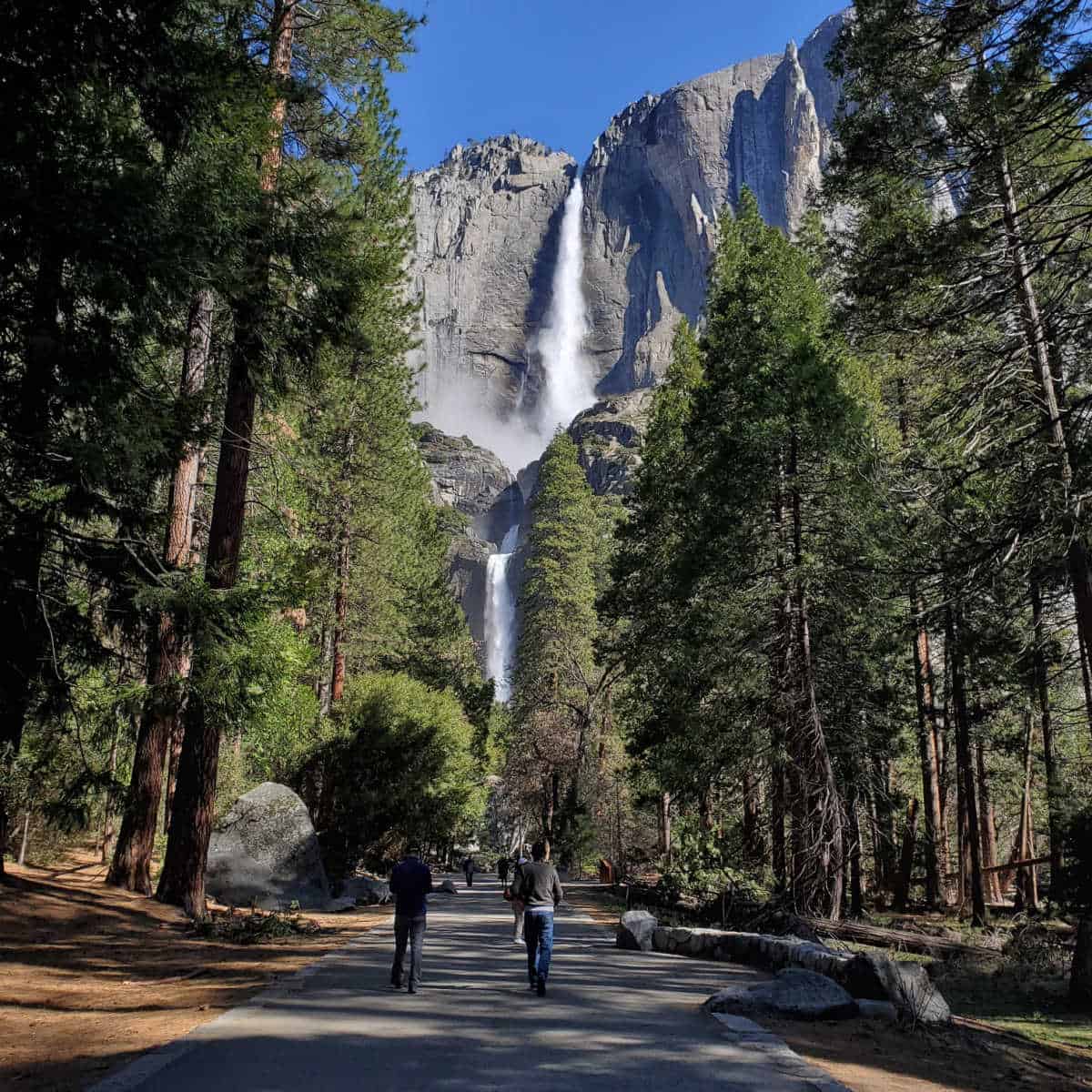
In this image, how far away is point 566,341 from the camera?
172375mm

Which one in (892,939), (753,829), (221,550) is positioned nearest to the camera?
(221,550)

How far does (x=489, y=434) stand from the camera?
540ft

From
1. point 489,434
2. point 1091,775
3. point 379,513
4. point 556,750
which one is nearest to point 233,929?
point 379,513

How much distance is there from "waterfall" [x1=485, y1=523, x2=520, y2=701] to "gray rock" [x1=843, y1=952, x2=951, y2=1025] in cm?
7475

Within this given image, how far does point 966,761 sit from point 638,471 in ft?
39.1

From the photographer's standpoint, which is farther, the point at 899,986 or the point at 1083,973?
the point at 1083,973

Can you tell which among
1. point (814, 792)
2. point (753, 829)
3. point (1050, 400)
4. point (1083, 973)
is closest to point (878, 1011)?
point (1083, 973)

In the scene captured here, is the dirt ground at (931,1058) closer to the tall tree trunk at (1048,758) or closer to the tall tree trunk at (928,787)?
the tall tree trunk at (1048,758)

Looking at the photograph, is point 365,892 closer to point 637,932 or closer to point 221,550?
point 637,932

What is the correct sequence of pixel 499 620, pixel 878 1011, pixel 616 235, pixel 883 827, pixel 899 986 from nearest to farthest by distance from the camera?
→ 1. pixel 878 1011
2. pixel 899 986
3. pixel 883 827
4. pixel 499 620
5. pixel 616 235

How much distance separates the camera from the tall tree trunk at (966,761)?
17.2m

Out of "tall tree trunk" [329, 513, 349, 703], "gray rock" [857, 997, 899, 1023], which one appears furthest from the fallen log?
"tall tree trunk" [329, 513, 349, 703]

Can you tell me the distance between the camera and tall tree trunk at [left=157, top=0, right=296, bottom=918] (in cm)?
1086

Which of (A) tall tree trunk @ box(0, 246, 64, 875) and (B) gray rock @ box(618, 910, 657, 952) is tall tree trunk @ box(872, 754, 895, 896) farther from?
(A) tall tree trunk @ box(0, 246, 64, 875)
